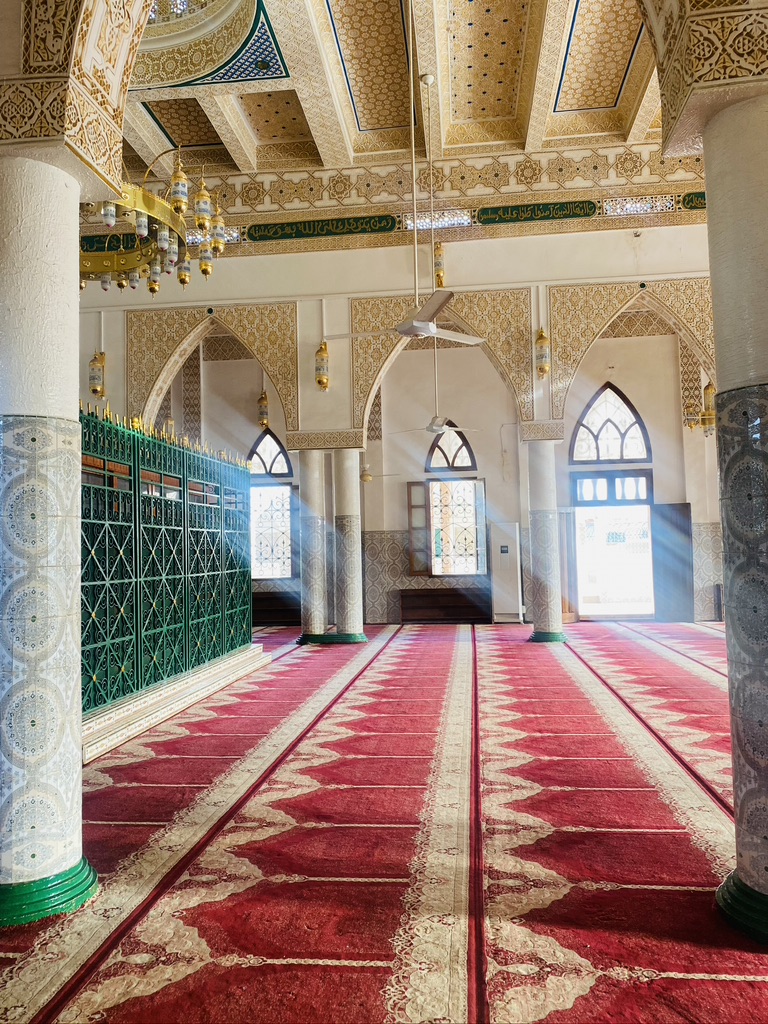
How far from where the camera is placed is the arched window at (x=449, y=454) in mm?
11867

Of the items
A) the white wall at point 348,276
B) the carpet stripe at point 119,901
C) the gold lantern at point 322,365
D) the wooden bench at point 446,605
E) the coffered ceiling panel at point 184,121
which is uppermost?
the coffered ceiling panel at point 184,121

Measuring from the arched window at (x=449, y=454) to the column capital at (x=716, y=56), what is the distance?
955 cm

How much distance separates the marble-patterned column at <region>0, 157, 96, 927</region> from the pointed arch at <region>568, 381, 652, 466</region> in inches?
392

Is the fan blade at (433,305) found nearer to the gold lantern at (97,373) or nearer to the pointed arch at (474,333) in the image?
the pointed arch at (474,333)

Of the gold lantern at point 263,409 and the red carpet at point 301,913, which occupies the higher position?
the gold lantern at point 263,409

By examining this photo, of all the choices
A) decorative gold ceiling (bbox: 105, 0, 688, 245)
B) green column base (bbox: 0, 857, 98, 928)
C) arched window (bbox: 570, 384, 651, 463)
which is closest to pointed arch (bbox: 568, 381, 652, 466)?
arched window (bbox: 570, 384, 651, 463)

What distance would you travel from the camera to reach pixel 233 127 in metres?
7.63

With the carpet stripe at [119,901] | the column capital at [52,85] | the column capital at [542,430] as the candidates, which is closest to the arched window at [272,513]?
the column capital at [542,430]

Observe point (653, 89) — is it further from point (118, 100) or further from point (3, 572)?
point (3, 572)

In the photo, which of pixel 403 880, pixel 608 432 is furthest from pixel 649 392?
pixel 403 880

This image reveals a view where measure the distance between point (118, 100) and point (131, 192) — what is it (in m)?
2.38

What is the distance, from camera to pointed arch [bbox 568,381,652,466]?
11578mm

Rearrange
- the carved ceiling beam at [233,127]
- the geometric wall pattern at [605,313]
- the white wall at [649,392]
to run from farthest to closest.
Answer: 1. the white wall at [649,392]
2. the geometric wall pattern at [605,313]
3. the carved ceiling beam at [233,127]

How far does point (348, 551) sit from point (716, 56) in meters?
7.11
